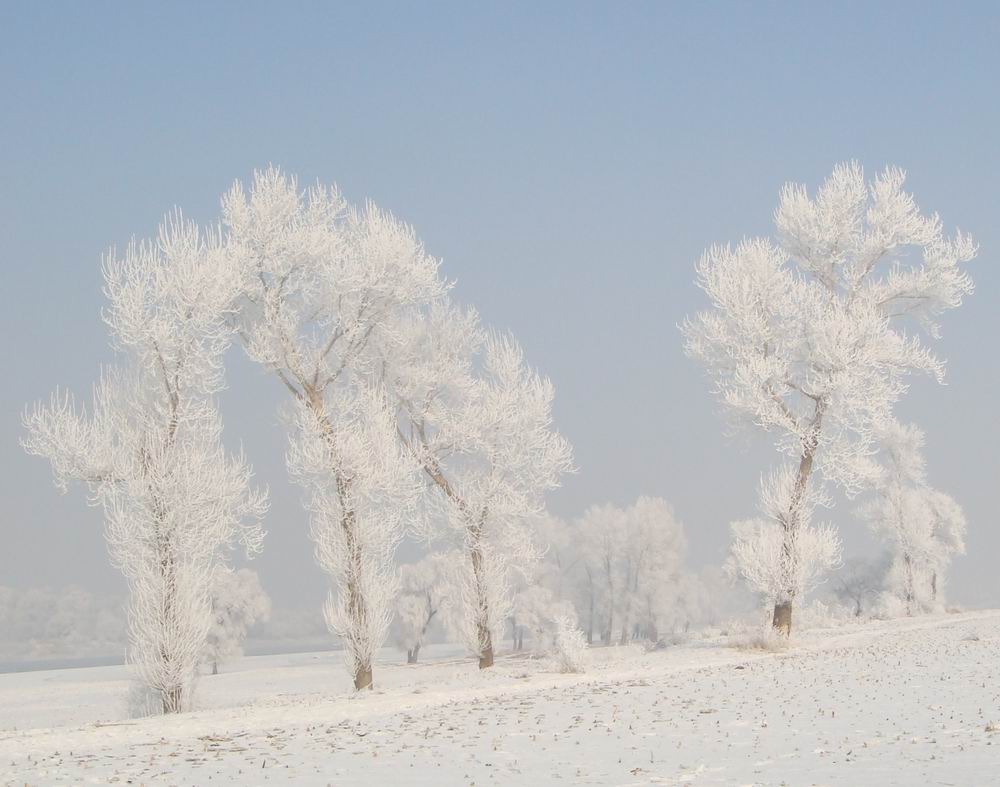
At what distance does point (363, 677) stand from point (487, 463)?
705 centimetres

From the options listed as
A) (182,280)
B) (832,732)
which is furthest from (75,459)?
(832,732)

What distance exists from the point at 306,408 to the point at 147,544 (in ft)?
15.9

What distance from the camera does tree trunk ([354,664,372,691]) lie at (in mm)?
23484

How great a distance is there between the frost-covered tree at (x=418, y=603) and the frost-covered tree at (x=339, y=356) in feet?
152

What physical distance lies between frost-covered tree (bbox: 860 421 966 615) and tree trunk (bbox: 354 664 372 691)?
123 feet

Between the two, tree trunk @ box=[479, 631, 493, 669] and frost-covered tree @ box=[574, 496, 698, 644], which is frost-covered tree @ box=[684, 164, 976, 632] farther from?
frost-covered tree @ box=[574, 496, 698, 644]

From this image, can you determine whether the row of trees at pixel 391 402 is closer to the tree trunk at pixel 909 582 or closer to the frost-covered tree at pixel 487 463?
the frost-covered tree at pixel 487 463

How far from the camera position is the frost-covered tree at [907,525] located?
174 feet

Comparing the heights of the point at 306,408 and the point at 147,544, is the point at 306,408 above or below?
above

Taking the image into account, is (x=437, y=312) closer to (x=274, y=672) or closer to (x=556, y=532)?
(x=274, y=672)

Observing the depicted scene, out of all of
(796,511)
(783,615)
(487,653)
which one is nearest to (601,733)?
(487,653)

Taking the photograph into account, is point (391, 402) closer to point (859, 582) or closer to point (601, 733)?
point (601, 733)

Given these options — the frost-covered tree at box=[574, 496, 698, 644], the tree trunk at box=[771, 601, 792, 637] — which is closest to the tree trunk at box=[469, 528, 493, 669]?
the tree trunk at box=[771, 601, 792, 637]

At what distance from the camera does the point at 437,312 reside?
29047 mm
